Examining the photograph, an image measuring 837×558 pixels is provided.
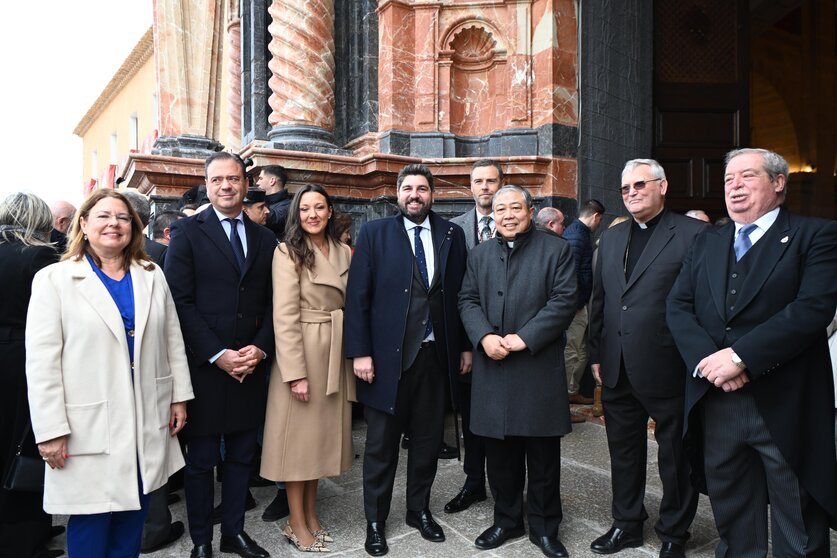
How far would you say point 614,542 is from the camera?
10.3ft

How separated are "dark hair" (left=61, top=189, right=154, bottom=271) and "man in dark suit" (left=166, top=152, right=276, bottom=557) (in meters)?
0.30

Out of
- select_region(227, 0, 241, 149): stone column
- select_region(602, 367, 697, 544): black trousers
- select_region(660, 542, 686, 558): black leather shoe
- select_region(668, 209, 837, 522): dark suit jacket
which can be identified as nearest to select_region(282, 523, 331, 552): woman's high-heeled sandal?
select_region(602, 367, 697, 544): black trousers

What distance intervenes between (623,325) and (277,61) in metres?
4.89

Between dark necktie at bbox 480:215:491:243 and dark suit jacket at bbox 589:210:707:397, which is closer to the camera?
dark suit jacket at bbox 589:210:707:397

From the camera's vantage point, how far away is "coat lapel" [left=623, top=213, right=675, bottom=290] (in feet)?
10.1

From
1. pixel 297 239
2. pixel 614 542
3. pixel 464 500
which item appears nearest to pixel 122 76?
pixel 297 239

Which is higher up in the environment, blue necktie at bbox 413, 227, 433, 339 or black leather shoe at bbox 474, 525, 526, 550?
blue necktie at bbox 413, 227, 433, 339

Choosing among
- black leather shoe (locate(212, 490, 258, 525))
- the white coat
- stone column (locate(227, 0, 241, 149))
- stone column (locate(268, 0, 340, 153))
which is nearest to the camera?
the white coat

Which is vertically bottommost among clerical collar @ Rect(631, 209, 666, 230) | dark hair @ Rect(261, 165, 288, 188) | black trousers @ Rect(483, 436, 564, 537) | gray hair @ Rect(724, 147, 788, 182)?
black trousers @ Rect(483, 436, 564, 537)

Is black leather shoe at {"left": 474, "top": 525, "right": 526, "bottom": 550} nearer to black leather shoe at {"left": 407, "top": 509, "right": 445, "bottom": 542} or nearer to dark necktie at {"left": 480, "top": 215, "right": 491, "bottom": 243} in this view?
black leather shoe at {"left": 407, "top": 509, "right": 445, "bottom": 542}

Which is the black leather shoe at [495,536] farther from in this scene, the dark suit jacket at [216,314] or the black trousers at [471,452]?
the dark suit jacket at [216,314]

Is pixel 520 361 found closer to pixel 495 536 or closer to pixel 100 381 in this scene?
pixel 495 536

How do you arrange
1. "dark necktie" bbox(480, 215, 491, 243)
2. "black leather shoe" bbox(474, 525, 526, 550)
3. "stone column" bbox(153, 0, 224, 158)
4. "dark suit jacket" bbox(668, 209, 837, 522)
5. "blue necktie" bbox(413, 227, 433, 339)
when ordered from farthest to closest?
"stone column" bbox(153, 0, 224, 158) → "dark necktie" bbox(480, 215, 491, 243) → "blue necktie" bbox(413, 227, 433, 339) → "black leather shoe" bbox(474, 525, 526, 550) → "dark suit jacket" bbox(668, 209, 837, 522)

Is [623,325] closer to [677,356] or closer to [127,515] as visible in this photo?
[677,356]
